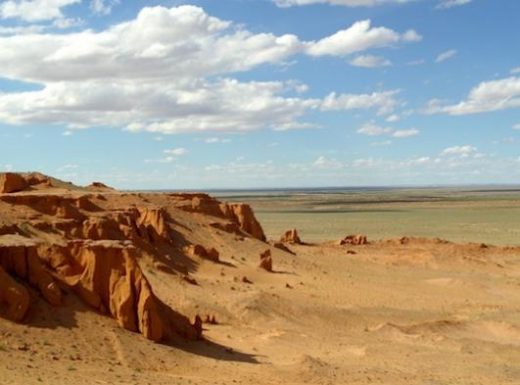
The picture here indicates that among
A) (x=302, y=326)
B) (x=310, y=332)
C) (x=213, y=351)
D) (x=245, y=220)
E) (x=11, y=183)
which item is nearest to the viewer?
(x=213, y=351)

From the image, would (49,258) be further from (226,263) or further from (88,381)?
(226,263)

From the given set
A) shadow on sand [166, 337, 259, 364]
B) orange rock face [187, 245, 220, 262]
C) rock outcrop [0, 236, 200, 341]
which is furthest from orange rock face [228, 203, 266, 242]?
rock outcrop [0, 236, 200, 341]

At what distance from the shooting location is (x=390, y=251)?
51438 millimetres

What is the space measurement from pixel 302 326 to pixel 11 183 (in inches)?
858

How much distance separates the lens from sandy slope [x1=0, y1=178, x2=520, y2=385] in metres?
17.6

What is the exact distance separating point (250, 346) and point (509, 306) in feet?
49.4

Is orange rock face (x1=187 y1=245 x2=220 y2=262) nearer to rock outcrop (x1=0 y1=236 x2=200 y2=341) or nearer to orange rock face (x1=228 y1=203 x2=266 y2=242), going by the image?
orange rock face (x1=228 y1=203 x2=266 y2=242)

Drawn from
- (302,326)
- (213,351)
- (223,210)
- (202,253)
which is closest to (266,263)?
(202,253)

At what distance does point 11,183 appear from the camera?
41312mm

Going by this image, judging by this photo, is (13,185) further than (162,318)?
Yes

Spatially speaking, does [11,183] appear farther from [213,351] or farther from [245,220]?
[213,351]

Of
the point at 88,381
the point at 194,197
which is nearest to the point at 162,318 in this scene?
the point at 88,381

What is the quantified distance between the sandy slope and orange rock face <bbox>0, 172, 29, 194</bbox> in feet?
18.2

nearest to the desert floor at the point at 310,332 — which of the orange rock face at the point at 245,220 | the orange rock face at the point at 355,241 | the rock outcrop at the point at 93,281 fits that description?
the rock outcrop at the point at 93,281
